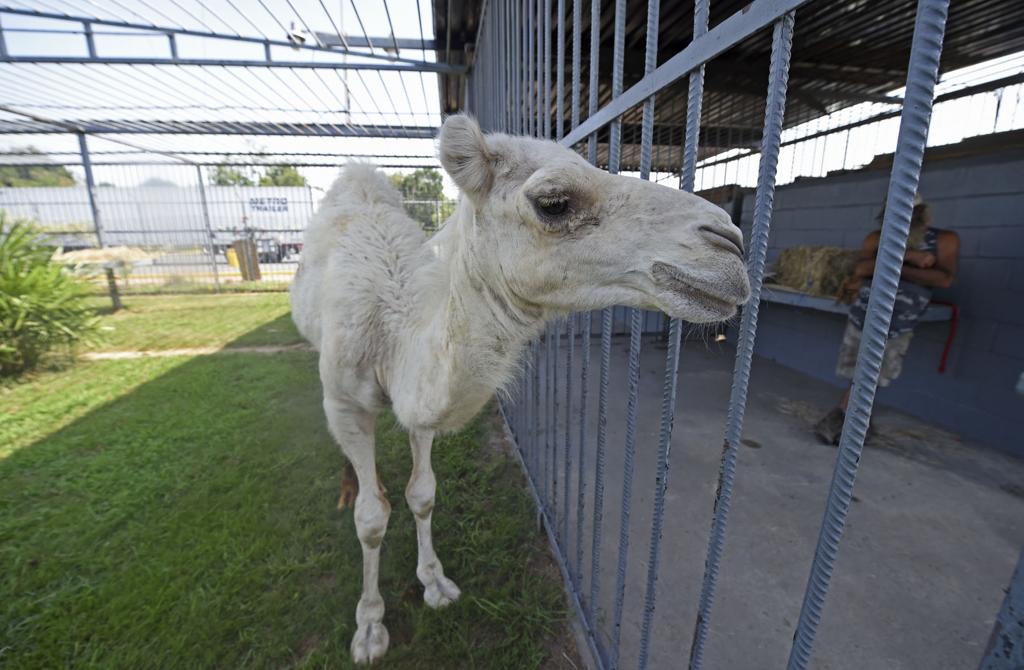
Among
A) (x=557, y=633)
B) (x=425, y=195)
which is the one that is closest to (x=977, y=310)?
(x=557, y=633)

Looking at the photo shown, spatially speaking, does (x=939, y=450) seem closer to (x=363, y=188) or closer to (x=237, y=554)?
(x=363, y=188)

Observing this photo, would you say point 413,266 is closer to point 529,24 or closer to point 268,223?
point 529,24

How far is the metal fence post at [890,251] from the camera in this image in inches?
24.4

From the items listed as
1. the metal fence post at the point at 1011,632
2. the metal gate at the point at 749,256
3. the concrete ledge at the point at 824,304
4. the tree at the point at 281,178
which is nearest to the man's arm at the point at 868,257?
the concrete ledge at the point at 824,304

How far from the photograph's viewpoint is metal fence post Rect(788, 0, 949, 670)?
0.62 meters

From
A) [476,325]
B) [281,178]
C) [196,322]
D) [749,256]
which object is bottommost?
[196,322]

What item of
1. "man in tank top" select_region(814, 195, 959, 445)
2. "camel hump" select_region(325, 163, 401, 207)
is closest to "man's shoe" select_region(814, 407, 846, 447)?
"man in tank top" select_region(814, 195, 959, 445)

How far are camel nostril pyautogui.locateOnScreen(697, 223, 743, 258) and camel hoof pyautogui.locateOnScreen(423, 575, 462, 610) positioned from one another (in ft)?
7.42

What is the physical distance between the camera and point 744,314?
1.00 m

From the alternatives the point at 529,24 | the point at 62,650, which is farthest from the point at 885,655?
the point at 62,650

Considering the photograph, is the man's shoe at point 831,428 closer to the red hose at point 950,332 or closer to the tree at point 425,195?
the red hose at point 950,332

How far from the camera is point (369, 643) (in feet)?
6.95

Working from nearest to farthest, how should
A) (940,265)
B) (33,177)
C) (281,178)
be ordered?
(940,265)
(33,177)
(281,178)

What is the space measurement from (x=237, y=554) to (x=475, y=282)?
2403mm
